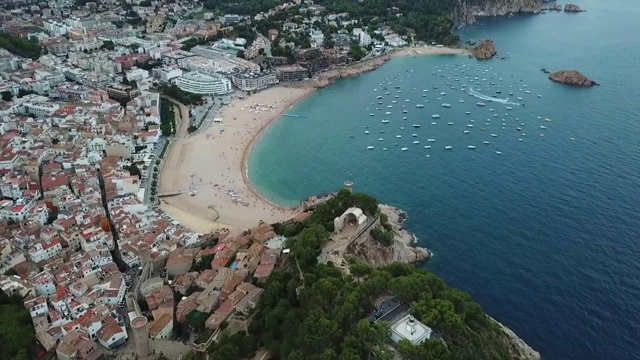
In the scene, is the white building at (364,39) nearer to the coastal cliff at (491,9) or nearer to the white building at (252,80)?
the white building at (252,80)

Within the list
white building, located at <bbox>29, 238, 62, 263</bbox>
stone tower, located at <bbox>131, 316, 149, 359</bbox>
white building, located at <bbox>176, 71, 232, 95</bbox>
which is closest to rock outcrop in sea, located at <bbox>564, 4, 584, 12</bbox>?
white building, located at <bbox>176, 71, 232, 95</bbox>

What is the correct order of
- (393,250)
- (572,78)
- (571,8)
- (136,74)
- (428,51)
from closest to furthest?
(393,250)
(136,74)
(572,78)
(428,51)
(571,8)

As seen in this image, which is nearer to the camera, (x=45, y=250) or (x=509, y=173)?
(x=45, y=250)

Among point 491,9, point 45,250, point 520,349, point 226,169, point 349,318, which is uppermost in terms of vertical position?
point 45,250

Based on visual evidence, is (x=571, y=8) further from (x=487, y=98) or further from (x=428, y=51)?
(x=487, y=98)

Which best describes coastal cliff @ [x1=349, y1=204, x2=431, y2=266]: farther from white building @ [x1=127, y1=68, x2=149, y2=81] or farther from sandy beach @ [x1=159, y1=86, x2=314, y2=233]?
white building @ [x1=127, y1=68, x2=149, y2=81]

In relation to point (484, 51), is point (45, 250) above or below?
above

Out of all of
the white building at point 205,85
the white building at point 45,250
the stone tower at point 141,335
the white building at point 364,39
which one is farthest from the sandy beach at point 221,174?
the white building at point 364,39

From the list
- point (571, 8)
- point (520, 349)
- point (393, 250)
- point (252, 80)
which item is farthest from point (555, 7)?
point (520, 349)
